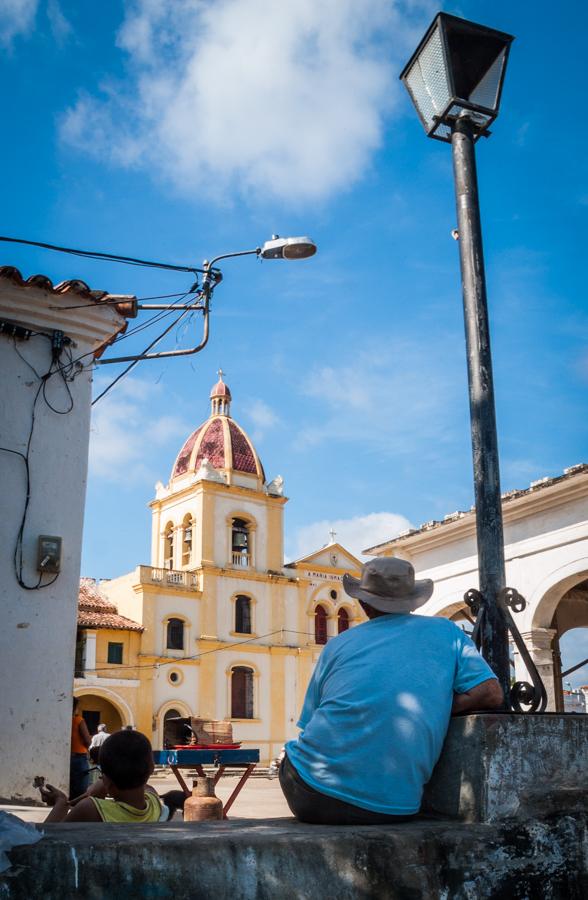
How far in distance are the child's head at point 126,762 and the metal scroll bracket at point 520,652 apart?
49.7 inches

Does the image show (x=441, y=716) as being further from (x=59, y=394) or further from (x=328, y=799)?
(x=59, y=394)

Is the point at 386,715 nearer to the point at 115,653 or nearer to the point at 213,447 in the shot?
the point at 115,653

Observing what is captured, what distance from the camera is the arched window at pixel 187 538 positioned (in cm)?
3491

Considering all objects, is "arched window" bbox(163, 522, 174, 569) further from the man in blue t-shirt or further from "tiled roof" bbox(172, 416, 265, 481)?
the man in blue t-shirt

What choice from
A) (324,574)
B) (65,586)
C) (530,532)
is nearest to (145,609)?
(324,574)

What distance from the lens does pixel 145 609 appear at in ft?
104

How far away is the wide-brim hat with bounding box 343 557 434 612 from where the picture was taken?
2727mm

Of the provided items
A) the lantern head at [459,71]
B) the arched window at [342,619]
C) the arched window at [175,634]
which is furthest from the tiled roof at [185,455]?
the lantern head at [459,71]

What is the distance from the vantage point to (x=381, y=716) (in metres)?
2.38

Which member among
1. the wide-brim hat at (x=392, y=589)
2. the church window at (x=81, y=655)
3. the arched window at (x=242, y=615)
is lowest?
the wide-brim hat at (x=392, y=589)

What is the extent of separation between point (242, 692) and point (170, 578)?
5195 mm

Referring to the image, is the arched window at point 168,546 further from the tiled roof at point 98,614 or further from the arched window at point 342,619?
the arched window at point 342,619

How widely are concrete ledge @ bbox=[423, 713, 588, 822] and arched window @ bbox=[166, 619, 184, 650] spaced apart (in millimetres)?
30778

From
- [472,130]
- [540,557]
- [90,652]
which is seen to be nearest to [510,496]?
[540,557]
